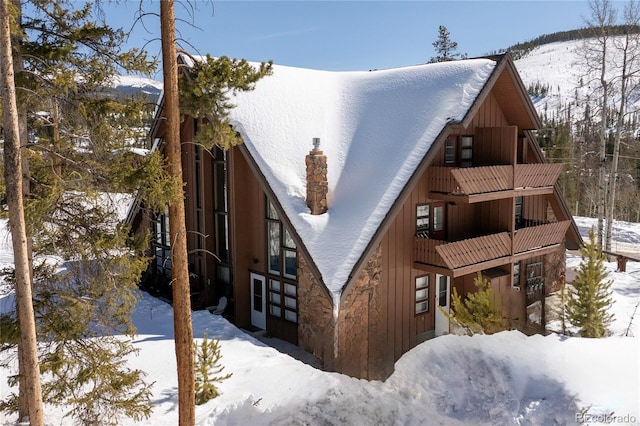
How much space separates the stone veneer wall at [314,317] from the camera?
13680mm

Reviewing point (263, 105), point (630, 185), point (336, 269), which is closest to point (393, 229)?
point (336, 269)

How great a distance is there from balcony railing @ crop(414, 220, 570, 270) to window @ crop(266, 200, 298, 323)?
3.80 metres

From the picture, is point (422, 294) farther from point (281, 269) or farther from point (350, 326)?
point (281, 269)

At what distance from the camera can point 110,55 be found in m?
8.85

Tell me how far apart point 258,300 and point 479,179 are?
790cm

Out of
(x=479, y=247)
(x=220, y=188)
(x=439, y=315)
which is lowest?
(x=439, y=315)

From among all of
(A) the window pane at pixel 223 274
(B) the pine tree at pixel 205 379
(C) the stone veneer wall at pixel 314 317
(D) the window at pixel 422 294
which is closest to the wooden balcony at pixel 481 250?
(D) the window at pixel 422 294

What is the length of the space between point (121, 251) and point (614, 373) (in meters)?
11.7

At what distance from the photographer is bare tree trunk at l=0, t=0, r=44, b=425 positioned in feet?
24.2

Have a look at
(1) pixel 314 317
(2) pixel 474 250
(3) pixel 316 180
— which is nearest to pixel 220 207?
(3) pixel 316 180

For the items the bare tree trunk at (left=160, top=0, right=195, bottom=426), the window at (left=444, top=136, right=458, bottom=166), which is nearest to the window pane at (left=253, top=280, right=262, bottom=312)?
the window at (left=444, top=136, right=458, bottom=166)

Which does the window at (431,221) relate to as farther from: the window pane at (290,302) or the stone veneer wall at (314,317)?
the window pane at (290,302)

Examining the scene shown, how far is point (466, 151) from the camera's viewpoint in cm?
1759

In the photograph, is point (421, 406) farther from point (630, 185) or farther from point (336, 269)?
point (630, 185)
